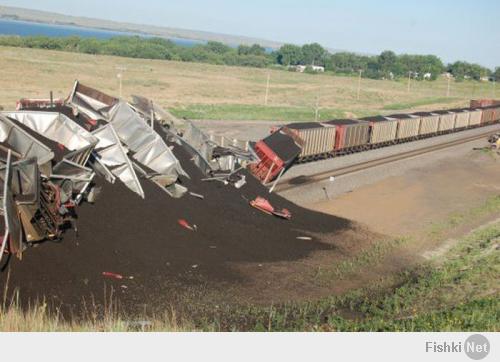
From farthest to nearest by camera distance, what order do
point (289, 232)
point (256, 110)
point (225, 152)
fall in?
1. point (256, 110)
2. point (225, 152)
3. point (289, 232)

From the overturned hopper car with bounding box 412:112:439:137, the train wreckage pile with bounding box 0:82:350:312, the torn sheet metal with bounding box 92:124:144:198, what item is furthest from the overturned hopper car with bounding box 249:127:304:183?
the overturned hopper car with bounding box 412:112:439:137

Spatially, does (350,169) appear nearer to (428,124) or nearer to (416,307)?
(428,124)

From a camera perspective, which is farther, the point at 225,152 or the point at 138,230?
the point at 225,152

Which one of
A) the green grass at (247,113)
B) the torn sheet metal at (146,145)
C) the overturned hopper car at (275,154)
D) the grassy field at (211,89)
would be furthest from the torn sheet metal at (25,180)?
the green grass at (247,113)

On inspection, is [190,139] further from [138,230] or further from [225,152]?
[138,230]

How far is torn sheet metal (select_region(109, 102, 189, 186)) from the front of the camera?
1117 inches

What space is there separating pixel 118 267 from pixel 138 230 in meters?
2.73

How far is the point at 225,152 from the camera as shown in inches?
1383

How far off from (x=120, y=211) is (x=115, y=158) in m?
3.79

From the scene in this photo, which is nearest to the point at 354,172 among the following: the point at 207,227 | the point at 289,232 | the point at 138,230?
the point at 289,232

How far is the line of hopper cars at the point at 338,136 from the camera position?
128 ft

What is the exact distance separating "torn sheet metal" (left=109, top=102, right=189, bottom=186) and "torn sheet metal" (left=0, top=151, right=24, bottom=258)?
9875 millimetres

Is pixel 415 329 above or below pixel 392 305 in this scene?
above

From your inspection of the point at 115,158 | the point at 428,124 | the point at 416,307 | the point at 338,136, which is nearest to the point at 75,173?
the point at 115,158
